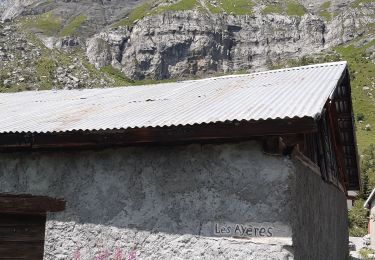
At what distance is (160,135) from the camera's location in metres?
5.62

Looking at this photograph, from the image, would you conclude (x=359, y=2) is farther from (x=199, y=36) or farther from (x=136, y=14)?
(x=136, y=14)

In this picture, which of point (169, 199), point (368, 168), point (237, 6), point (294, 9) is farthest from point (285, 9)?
point (169, 199)

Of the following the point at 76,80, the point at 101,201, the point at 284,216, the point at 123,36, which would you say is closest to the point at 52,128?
the point at 101,201

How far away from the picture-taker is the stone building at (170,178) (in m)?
5.45

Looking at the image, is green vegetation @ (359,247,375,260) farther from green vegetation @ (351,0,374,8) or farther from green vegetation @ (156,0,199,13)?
green vegetation @ (351,0,374,8)

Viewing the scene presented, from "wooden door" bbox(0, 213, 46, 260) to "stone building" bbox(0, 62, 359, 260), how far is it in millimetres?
20

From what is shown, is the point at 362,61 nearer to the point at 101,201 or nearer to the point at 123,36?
the point at 123,36

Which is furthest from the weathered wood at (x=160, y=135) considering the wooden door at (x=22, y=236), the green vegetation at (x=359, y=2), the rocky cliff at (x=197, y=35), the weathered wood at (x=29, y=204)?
the green vegetation at (x=359, y=2)

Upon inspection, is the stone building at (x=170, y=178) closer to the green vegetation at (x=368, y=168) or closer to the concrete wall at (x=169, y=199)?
the concrete wall at (x=169, y=199)

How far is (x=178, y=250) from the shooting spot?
577cm

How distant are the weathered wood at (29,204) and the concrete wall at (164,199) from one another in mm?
100

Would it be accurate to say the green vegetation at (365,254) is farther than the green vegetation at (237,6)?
No

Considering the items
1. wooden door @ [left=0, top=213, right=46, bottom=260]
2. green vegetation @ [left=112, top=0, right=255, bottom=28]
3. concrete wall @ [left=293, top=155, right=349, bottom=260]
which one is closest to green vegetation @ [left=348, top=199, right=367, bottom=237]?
concrete wall @ [left=293, top=155, right=349, bottom=260]

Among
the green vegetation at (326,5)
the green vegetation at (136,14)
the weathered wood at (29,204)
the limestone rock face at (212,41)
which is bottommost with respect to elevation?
the weathered wood at (29,204)
